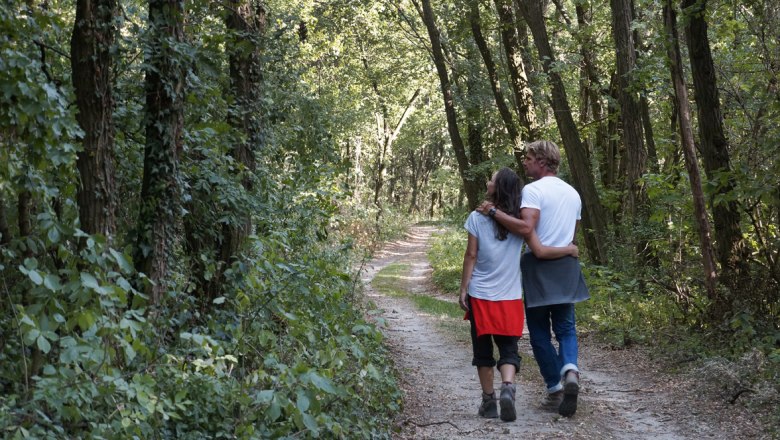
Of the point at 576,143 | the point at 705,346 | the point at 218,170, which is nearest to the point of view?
the point at 218,170

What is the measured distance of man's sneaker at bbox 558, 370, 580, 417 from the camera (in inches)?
237

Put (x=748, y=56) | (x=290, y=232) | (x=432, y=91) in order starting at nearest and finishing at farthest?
(x=290, y=232), (x=748, y=56), (x=432, y=91)

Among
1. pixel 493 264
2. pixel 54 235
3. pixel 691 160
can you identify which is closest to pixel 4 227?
pixel 54 235

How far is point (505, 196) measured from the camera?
615 cm

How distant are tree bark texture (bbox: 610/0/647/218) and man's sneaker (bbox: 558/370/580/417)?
7021mm

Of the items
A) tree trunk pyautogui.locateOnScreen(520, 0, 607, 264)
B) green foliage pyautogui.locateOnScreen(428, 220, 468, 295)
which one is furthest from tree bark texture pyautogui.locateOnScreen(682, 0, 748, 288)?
green foliage pyautogui.locateOnScreen(428, 220, 468, 295)

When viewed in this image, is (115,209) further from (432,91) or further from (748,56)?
(432,91)

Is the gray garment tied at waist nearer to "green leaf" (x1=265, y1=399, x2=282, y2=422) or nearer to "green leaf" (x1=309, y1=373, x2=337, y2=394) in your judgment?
"green leaf" (x1=309, y1=373, x2=337, y2=394)

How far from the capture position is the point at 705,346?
27.2 feet

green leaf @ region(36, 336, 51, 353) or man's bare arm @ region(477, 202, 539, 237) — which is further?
man's bare arm @ region(477, 202, 539, 237)

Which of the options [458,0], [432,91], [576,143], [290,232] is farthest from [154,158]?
[432,91]

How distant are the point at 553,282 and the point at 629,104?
7.71 m

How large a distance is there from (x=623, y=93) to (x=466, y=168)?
27.7 ft

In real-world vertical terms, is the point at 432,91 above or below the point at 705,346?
above
